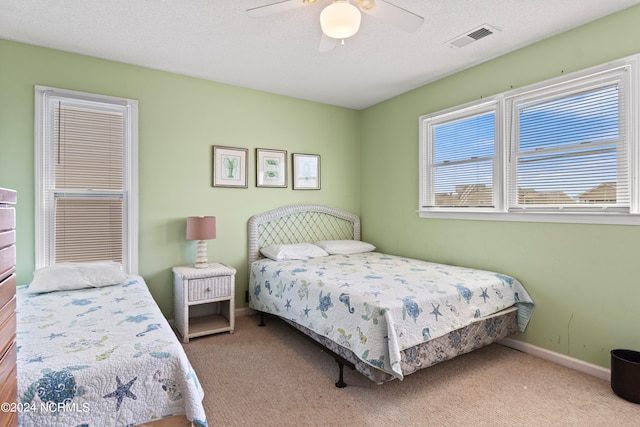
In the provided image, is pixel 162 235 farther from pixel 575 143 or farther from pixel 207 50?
pixel 575 143

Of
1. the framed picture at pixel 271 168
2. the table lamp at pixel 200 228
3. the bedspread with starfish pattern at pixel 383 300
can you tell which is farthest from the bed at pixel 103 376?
the framed picture at pixel 271 168

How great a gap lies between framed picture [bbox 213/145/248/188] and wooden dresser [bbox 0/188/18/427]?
298 centimetres

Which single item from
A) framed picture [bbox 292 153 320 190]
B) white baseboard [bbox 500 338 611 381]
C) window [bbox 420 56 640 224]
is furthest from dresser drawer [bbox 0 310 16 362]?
framed picture [bbox 292 153 320 190]

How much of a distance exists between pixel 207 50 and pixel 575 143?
3.08 m

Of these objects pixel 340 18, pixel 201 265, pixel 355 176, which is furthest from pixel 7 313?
pixel 355 176

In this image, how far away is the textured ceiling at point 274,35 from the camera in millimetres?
2301

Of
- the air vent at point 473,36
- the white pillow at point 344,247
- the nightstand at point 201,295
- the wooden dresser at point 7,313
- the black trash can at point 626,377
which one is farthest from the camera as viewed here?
the white pillow at point 344,247

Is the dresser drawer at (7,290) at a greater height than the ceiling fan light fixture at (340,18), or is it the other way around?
the ceiling fan light fixture at (340,18)

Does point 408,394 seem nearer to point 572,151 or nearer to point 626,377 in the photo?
point 626,377

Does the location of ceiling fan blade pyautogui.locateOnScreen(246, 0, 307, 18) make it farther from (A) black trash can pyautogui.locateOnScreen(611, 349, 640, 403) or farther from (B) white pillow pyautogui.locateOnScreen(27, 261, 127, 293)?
(A) black trash can pyautogui.locateOnScreen(611, 349, 640, 403)

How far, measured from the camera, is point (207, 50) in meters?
2.93

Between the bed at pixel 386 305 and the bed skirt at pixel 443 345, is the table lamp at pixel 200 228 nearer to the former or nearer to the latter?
the bed at pixel 386 305

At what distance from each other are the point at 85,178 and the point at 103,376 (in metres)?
2.35

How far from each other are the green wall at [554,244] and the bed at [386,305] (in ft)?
0.70
